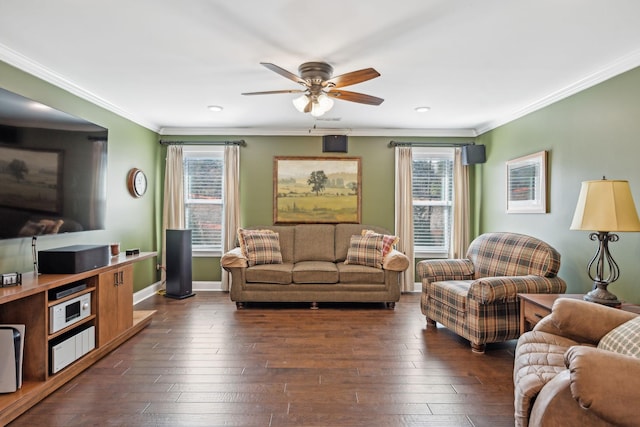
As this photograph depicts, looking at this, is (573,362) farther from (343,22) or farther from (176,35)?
(176,35)

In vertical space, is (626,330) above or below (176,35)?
below

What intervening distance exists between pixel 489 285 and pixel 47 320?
3236 mm

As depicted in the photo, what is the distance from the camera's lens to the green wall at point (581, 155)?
264cm

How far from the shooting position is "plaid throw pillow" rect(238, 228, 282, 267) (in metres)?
4.41

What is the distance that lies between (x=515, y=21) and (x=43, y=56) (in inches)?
135

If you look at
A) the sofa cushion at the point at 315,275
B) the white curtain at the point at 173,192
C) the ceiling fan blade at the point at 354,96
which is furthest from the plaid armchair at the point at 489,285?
the white curtain at the point at 173,192

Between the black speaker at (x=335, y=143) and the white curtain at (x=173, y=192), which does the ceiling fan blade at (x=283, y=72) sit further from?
the white curtain at (x=173, y=192)

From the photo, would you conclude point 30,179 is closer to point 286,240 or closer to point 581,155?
point 286,240

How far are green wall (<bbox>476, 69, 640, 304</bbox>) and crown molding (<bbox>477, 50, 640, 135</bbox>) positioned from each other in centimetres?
4

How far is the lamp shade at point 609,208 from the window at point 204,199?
14.4 ft


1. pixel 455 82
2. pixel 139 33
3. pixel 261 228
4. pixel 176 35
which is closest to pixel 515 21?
pixel 455 82

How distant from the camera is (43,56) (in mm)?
2656

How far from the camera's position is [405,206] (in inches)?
200

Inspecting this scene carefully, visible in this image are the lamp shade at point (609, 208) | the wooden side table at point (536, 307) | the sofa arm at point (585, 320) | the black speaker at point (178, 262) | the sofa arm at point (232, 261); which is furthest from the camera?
the black speaker at point (178, 262)
